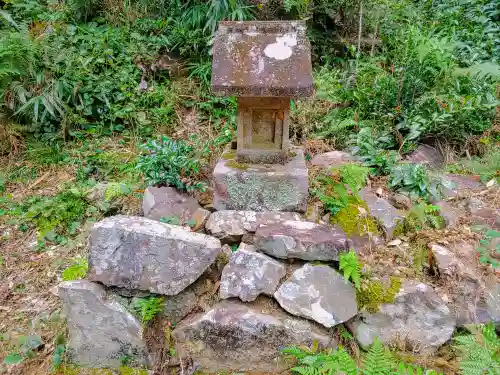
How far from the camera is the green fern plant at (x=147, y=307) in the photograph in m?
2.62

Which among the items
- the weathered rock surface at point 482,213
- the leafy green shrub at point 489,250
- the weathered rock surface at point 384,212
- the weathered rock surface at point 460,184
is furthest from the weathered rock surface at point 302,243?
the weathered rock surface at point 460,184

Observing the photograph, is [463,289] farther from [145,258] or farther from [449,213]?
[145,258]

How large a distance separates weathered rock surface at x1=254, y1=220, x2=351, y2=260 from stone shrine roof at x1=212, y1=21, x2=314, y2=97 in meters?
1.03

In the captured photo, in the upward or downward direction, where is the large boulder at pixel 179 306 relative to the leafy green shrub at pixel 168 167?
downward

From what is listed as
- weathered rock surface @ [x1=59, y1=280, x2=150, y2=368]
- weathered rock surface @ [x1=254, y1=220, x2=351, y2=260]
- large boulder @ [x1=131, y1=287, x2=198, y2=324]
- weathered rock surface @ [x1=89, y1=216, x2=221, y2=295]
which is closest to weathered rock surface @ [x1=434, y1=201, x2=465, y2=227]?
weathered rock surface @ [x1=254, y1=220, x2=351, y2=260]

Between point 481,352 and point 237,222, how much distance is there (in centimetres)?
184

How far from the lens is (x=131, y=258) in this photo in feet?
8.68

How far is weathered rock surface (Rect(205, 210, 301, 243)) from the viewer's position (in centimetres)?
300

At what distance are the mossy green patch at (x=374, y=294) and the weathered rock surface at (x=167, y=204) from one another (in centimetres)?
157

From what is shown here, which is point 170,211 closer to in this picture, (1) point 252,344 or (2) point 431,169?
(1) point 252,344

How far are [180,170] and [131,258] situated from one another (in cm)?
120

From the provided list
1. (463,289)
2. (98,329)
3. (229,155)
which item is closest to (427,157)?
(463,289)

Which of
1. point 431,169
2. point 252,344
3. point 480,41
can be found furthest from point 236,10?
point 252,344

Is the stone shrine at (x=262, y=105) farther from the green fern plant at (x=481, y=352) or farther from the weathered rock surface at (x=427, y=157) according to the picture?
the weathered rock surface at (x=427, y=157)
